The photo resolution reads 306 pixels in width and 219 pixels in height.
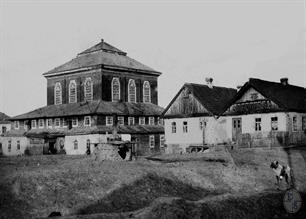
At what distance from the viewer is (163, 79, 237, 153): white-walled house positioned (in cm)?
4453

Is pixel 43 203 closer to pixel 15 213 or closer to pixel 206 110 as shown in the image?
pixel 15 213

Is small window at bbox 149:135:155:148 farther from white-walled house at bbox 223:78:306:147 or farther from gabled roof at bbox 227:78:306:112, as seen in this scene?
gabled roof at bbox 227:78:306:112

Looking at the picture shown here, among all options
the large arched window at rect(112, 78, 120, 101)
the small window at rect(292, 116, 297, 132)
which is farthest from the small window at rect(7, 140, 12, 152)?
the small window at rect(292, 116, 297, 132)

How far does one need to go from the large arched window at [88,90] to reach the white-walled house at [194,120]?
15.1 metres

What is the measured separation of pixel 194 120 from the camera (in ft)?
151

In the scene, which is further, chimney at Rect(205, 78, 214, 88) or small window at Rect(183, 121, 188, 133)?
chimney at Rect(205, 78, 214, 88)

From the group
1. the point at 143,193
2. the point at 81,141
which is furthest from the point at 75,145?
the point at 143,193

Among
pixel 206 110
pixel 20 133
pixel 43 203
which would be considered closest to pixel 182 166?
pixel 43 203

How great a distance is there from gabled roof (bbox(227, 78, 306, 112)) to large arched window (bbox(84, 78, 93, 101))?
22889mm

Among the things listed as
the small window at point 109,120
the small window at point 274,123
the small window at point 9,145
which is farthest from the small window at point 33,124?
the small window at point 274,123

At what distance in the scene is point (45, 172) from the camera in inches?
983

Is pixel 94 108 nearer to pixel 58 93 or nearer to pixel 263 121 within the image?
pixel 58 93

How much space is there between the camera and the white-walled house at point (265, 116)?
39094 mm

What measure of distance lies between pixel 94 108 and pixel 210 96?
1495cm
